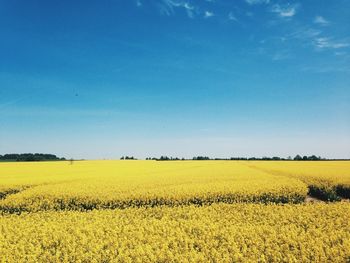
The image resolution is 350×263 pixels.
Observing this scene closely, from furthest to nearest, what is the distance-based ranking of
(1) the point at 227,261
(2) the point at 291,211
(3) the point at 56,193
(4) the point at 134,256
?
1. (3) the point at 56,193
2. (2) the point at 291,211
3. (4) the point at 134,256
4. (1) the point at 227,261

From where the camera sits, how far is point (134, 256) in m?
7.38

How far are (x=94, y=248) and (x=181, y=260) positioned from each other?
2.41 metres

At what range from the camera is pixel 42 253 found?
27.7 feet

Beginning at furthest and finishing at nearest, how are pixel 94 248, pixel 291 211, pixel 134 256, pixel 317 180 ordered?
1. pixel 317 180
2. pixel 291 211
3. pixel 94 248
4. pixel 134 256

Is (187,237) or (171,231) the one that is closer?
(187,237)

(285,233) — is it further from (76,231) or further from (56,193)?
(56,193)

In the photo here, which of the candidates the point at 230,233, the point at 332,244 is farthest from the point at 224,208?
the point at 332,244

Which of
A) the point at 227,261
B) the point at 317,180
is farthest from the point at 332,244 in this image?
the point at 317,180

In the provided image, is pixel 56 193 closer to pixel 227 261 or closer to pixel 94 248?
pixel 94 248

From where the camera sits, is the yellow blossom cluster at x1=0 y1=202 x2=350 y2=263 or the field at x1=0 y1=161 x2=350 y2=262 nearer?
the yellow blossom cluster at x1=0 y1=202 x2=350 y2=263

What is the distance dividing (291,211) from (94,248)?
23.9 feet

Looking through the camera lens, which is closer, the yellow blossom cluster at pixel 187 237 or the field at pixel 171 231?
the yellow blossom cluster at pixel 187 237

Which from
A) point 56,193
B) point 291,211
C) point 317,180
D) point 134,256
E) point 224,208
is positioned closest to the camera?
point 134,256

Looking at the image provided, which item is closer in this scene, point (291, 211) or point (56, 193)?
point (291, 211)
